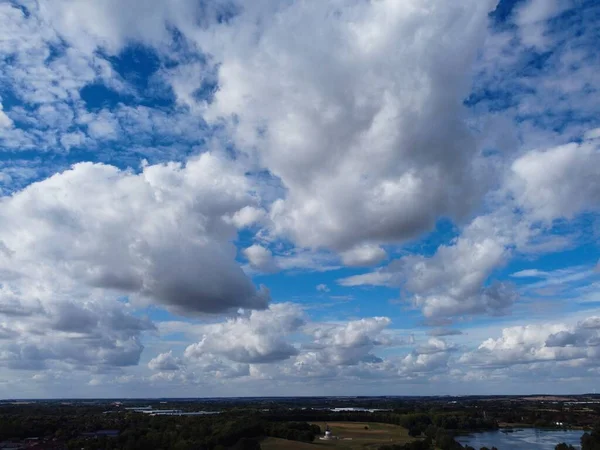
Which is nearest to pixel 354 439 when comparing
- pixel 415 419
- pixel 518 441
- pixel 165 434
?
pixel 518 441

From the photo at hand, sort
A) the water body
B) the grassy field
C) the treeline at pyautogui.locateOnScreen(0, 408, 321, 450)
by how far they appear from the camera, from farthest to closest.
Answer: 1. the water body
2. the grassy field
3. the treeline at pyautogui.locateOnScreen(0, 408, 321, 450)

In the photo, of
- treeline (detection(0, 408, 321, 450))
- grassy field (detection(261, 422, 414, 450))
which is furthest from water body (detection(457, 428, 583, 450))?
treeline (detection(0, 408, 321, 450))

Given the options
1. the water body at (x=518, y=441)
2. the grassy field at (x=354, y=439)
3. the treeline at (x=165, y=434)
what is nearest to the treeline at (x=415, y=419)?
the grassy field at (x=354, y=439)

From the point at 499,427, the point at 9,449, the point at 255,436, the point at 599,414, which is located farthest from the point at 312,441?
the point at 599,414

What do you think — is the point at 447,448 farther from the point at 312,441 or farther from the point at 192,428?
the point at 192,428

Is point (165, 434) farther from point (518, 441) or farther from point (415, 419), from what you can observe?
point (415, 419)

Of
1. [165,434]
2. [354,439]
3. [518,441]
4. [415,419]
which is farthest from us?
[415,419]

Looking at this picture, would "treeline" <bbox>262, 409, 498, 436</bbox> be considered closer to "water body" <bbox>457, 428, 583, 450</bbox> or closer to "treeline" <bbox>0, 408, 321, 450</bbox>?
"water body" <bbox>457, 428, 583, 450</bbox>

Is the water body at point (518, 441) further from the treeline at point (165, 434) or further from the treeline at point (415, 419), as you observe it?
the treeline at point (165, 434)
